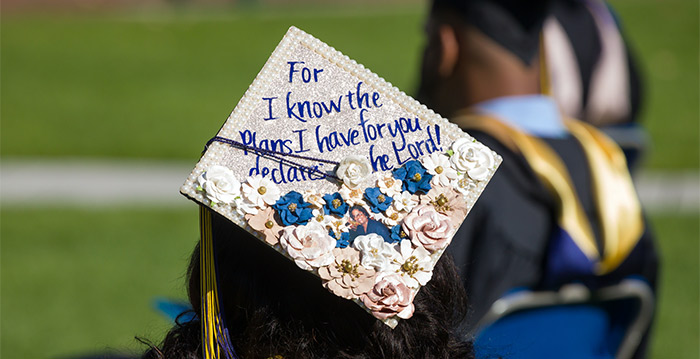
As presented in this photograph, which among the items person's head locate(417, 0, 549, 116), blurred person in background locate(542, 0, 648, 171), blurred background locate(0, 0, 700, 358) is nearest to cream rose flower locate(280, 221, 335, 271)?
blurred background locate(0, 0, 700, 358)

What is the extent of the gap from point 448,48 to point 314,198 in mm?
1372

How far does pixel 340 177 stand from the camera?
4.60ft

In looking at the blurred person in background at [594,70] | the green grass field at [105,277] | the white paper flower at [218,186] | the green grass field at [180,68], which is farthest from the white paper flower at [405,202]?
the green grass field at [180,68]

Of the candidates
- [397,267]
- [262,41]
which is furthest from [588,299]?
[262,41]

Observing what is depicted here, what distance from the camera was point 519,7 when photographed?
2.54m

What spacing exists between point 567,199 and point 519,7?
586mm

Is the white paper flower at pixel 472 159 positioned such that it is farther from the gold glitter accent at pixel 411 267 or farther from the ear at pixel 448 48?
the ear at pixel 448 48

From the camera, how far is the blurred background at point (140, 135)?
5875mm

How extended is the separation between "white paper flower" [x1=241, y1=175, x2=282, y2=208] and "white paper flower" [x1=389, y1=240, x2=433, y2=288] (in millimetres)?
216

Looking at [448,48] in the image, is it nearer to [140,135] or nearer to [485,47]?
[485,47]

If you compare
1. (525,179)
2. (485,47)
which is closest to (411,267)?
(525,179)

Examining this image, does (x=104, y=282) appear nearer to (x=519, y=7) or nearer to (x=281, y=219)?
(x=519, y=7)

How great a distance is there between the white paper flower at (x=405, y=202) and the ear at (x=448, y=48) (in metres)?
1.31

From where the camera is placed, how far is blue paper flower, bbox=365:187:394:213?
139cm
